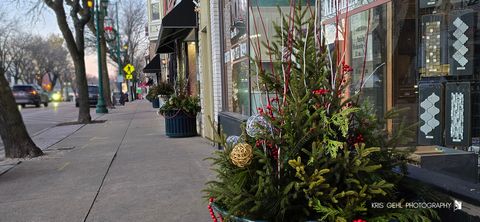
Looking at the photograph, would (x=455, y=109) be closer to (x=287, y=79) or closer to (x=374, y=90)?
(x=374, y=90)

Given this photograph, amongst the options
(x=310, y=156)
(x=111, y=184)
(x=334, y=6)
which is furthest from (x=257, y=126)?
(x=111, y=184)

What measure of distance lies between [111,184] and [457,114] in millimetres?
4294

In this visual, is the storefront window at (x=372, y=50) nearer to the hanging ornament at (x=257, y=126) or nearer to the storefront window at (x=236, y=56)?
the hanging ornament at (x=257, y=126)

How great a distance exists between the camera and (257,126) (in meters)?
2.54

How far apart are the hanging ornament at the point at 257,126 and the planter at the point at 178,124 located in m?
7.78

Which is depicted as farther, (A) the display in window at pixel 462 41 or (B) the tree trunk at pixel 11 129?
(B) the tree trunk at pixel 11 129

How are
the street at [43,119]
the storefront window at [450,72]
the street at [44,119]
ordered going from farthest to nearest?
the street at [44,119], the street at [43,119], the storefront window at [450,72]

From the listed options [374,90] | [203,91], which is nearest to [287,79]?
[374,90]

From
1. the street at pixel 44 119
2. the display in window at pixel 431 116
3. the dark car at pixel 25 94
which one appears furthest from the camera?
the dark car at pixel 25 94

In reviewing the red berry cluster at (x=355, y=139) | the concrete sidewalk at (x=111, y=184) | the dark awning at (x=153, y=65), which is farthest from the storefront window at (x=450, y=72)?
the dark awning at (x=153, y=65)

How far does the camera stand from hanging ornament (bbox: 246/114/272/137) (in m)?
2.52

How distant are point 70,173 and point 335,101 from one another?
531 centimetres

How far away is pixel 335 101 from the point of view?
2.44 m

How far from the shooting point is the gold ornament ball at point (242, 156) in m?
2.38
